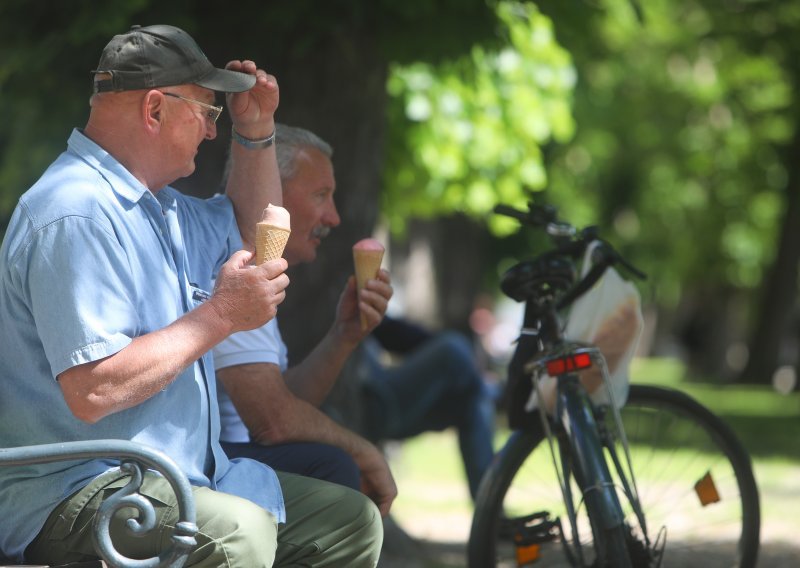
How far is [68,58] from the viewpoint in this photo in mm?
5543

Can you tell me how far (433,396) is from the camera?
6.71 metres

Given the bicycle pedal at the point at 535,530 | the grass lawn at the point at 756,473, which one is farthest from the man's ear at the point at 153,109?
the grass lawn at the point at 756,473

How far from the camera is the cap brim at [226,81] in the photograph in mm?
2887

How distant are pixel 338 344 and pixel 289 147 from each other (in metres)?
0.61

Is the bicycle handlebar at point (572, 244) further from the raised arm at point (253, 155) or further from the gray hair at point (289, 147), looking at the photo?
the raised arm at point (253, 155)

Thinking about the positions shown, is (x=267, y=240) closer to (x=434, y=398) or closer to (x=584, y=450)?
(x=584, y=450)

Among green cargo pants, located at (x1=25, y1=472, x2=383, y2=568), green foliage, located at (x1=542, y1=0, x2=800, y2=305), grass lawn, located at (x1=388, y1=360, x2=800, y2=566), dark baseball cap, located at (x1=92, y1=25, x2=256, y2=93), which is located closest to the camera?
green cargo pants, located at (x1=25, y1=472, x2=383, y2=568)

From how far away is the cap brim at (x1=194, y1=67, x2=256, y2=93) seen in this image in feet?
9.47

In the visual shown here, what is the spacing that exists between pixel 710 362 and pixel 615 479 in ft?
94.2

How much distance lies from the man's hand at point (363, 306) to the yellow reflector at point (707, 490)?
1391 millimetres

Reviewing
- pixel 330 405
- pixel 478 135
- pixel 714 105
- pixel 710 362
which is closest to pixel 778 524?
pixel 330 405

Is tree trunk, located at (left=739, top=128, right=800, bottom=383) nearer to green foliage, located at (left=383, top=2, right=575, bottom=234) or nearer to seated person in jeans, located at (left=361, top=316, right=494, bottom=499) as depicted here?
green foliage, located at (left=383, top=2, right=575, bottom=234)

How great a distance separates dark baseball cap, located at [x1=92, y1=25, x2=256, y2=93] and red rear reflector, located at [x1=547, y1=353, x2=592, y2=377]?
1479mm

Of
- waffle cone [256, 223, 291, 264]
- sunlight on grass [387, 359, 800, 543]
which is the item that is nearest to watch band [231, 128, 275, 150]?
waffle cone [256, 223, 291, 264]
